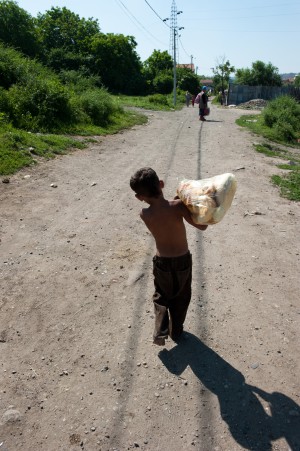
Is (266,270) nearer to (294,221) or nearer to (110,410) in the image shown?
(294,221)

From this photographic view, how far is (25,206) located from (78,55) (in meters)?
37.6

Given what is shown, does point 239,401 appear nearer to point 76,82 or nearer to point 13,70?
point 13,70

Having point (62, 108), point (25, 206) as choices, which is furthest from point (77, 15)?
point (25, 206)

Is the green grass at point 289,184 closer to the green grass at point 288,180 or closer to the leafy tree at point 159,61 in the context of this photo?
the green grass at point 288,180

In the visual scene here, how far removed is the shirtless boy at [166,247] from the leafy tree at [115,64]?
38815 mm

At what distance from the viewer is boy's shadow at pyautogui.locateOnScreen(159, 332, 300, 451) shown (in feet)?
7.20

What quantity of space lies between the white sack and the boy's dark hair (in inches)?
8.1

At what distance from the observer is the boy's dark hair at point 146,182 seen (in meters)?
2.40

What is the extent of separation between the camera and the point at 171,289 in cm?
271

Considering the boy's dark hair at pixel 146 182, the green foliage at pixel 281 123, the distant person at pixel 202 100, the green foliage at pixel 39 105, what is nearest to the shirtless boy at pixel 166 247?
the boy's dark hair at pixel 146 182

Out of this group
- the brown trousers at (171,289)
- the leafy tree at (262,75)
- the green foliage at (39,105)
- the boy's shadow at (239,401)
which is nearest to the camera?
the boy's shadow at (239,401)

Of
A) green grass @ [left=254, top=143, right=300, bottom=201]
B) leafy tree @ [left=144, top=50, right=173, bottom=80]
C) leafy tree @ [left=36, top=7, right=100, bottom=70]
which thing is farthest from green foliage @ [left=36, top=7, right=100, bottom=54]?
green grass @ [left=254, top=143, right=300, bottom=201]

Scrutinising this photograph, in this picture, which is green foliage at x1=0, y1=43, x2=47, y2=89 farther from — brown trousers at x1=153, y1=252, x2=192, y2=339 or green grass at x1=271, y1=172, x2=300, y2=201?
brown trousers at x1=153, y1=252, x2=192, y2=339

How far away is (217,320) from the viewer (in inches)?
126
